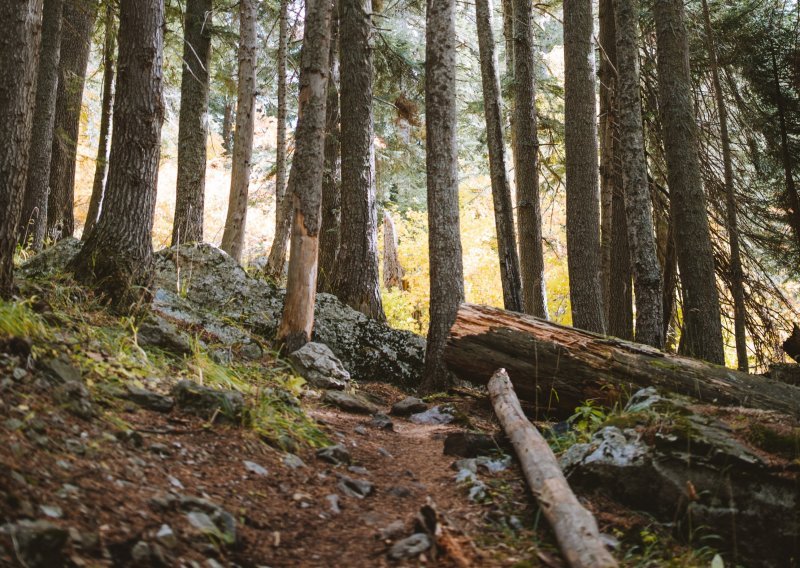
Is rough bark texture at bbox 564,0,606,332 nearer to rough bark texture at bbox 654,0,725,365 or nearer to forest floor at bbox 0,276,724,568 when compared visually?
rough bark texture at bbox 654,0,725,365

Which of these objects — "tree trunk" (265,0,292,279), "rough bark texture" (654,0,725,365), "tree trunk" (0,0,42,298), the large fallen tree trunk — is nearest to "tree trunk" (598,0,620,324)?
"rough bark texture" (654,0,725,365)

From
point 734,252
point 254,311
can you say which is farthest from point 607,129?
point 254,311

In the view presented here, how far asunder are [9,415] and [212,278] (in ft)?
18.6

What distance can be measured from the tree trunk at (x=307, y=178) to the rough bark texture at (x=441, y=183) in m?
1.56

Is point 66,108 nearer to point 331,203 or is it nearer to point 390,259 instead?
point 331,203

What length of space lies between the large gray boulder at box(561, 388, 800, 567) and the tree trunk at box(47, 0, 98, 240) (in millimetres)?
11892

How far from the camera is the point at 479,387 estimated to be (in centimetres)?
834

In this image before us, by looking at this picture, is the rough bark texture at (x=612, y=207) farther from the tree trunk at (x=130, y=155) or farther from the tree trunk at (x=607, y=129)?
the tree trunk at (x=130, y=155)

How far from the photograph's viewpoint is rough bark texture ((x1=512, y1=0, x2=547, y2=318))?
11.0m

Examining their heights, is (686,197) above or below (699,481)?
above

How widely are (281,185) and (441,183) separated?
700cm

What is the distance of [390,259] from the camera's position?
81.2ft

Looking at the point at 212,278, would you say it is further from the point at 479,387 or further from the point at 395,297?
the point at 395,297

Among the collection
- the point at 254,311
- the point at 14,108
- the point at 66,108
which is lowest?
the point at 254,311
